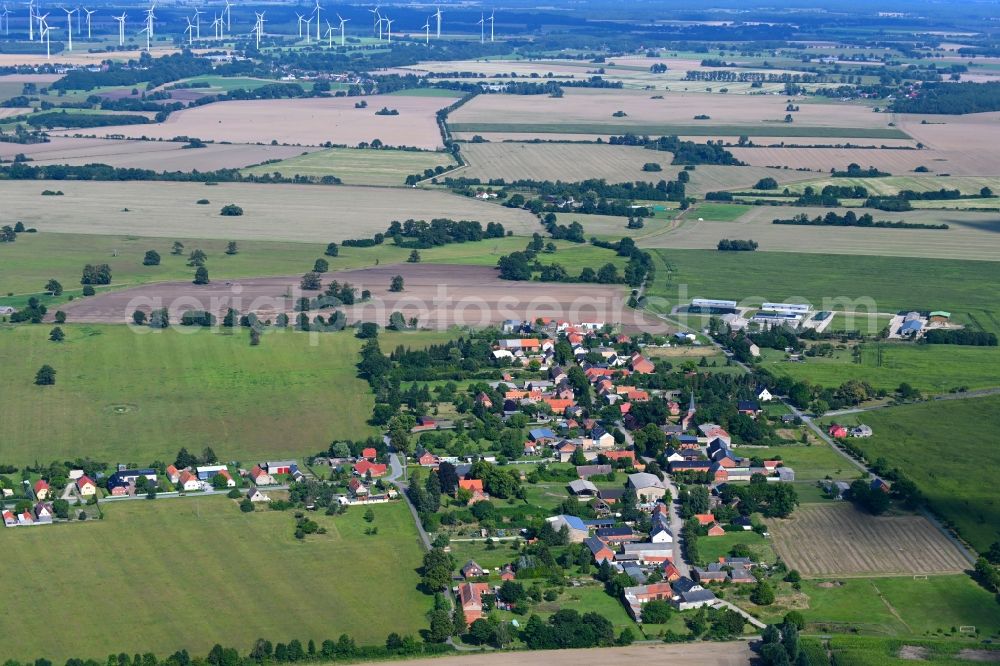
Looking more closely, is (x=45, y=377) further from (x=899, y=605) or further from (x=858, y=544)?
(x=899, y=605)

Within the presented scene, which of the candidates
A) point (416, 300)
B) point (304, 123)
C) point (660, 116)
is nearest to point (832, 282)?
point (416, 300)

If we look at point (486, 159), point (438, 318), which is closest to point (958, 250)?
point (438, 318)

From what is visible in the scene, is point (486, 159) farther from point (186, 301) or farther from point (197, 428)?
point (197, 428)

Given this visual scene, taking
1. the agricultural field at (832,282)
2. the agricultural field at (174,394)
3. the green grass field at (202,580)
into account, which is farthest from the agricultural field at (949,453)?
the agricultural field at (174,394)

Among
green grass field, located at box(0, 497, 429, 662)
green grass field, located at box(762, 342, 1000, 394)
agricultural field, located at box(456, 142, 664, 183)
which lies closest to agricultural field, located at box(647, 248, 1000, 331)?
green grass field, located at box(762, 342, 1000, 394)

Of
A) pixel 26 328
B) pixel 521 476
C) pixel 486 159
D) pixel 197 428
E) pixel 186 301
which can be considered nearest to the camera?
pixel 521 476
